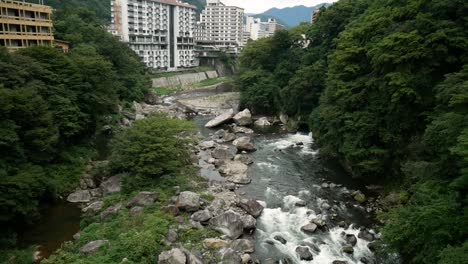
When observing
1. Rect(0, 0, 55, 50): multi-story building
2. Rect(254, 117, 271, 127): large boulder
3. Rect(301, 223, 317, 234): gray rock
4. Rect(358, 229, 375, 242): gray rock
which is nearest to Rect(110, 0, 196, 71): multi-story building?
Rect(0, 0, 55, 50): multi-story building

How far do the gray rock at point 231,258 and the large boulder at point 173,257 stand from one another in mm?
1804

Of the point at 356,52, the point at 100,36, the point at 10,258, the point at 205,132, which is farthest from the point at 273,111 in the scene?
the point at 10,258

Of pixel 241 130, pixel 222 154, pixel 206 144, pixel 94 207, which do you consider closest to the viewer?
pixel 94 207

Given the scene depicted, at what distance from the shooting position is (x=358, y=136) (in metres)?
22.1

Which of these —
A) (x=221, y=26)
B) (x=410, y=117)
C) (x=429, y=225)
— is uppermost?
(x=221, y=26)

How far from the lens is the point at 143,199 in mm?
18906

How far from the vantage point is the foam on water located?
1573cm

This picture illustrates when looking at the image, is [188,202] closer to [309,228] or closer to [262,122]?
[309,228]

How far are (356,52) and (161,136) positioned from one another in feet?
49.6

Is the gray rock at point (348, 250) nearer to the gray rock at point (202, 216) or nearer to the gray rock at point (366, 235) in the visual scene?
the gray rock at point (366, 235)

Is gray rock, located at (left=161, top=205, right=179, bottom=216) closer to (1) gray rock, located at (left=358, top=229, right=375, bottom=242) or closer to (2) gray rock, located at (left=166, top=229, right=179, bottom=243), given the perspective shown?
(2) gray rock, located at (left=166, top=229, right=179, bottom=243)

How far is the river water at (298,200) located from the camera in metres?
16.1

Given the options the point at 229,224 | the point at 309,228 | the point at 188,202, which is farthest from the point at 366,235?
the point at 188,202

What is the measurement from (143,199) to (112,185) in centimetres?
369
